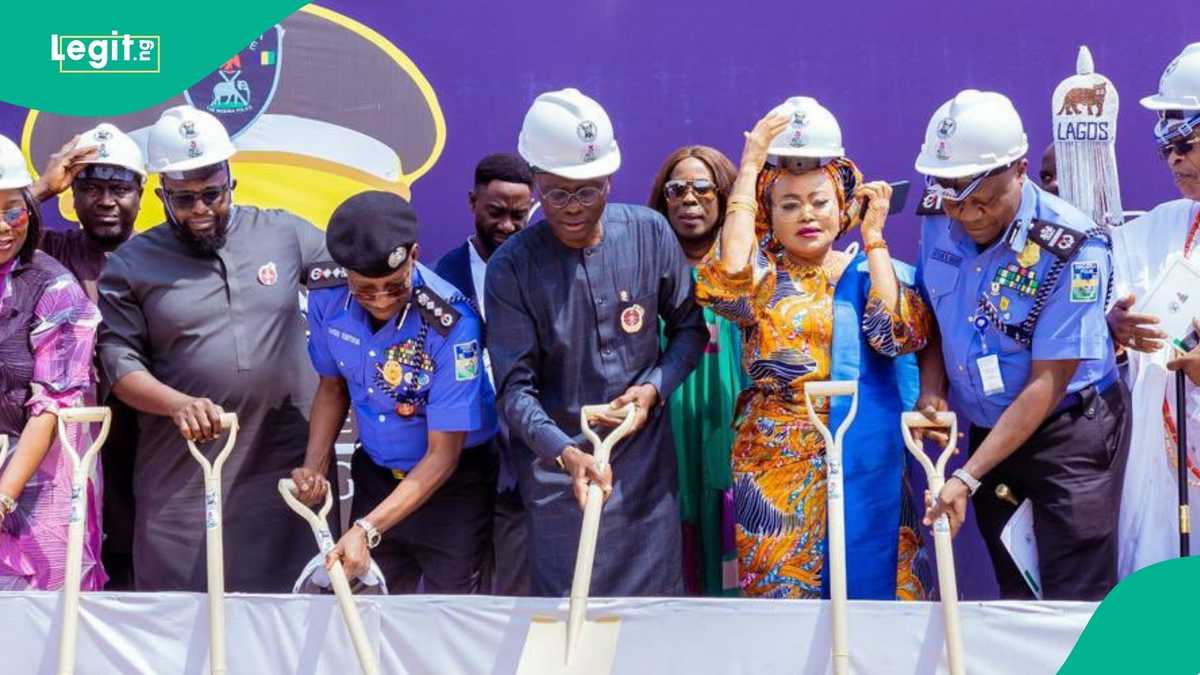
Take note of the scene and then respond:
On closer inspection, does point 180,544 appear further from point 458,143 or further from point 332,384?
point 458,143

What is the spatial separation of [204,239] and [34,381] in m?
0.60

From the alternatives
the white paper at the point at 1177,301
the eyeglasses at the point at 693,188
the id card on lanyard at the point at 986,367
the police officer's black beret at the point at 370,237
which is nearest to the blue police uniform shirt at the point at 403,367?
the police officer's black beret at the point at 370,237

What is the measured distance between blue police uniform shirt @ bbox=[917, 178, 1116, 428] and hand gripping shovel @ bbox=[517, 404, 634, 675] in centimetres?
103

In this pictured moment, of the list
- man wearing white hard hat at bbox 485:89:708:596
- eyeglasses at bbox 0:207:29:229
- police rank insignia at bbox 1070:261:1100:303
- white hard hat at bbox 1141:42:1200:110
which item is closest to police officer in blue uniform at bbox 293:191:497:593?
man wearing white hard hat at bbox 485:89:708:596

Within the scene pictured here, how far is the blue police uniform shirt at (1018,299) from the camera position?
4.12m

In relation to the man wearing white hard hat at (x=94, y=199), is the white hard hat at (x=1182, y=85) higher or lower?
higher

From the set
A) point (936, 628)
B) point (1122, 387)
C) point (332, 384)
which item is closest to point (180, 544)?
point (332, 384)

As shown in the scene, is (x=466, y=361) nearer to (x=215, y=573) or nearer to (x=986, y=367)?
(x=215, y=573)

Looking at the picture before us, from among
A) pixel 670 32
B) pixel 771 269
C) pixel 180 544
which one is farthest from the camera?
pixel 670 32

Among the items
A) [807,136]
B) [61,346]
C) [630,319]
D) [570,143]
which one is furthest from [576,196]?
[61,346]

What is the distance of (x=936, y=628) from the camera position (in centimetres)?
382

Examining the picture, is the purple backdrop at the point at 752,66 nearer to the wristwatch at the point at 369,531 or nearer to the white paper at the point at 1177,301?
the white paper at the point at 1177,301

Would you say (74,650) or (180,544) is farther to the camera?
(180,544)

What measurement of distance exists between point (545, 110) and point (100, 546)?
70.1 inches
